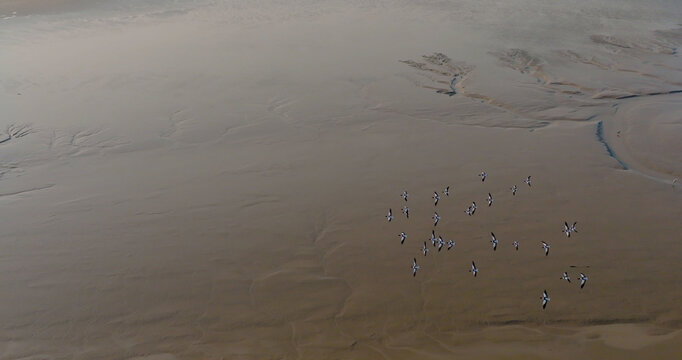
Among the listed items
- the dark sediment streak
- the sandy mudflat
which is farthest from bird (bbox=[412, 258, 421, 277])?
the dark sediment streak

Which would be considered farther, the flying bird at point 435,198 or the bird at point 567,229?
the flying bird at point 435,198

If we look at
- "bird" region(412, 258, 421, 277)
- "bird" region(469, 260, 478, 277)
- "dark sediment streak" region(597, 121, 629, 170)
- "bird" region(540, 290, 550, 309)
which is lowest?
"bird" region(540, 290, 550, 309)

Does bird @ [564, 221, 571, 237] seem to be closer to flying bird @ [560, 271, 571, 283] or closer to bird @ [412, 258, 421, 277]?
flying bird @ [560, 271, 571, 283]

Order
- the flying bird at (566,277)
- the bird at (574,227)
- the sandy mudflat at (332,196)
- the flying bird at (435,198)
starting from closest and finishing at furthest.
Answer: the sandy mudflat at (332,196)
the flying bird at (566,277)
the bird at (574,227)
the flying bird at (435,198)

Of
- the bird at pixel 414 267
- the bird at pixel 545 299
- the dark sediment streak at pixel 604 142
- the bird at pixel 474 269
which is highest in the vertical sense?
the dark sediment streak at pixel 604 142

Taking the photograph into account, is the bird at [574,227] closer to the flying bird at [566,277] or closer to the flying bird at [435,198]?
the flying bird at [566,277]

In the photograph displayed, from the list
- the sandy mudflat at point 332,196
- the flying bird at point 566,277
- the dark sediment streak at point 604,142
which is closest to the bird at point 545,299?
Result: the sandy mudflat at point 332,196

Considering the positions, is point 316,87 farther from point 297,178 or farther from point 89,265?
point 89,265

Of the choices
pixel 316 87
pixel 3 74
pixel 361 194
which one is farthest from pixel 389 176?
pixel 3 74
